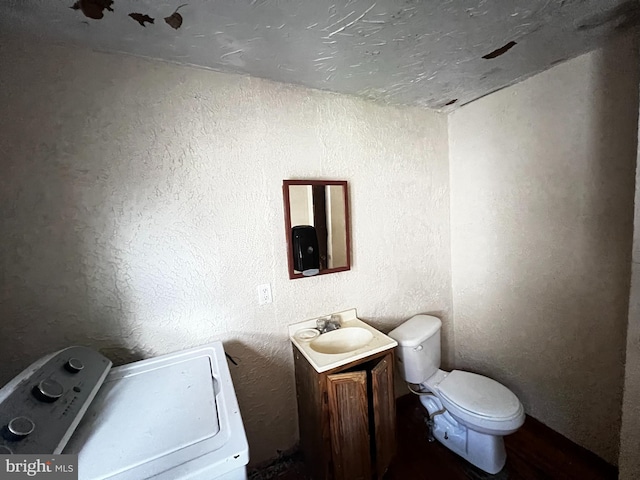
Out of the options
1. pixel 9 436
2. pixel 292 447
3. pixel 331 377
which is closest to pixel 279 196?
pixel 331 377

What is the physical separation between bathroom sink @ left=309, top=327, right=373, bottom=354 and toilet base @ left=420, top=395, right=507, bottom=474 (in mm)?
668

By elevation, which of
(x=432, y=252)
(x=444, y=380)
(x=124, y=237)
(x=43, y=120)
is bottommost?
(x=444, y=380)

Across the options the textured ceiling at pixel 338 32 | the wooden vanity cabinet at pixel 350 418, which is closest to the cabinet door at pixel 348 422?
the wooden vanity cabinet at pixel 350 418

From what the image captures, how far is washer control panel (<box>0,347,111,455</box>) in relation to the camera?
55cm

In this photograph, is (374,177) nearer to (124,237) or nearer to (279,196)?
(279,196)

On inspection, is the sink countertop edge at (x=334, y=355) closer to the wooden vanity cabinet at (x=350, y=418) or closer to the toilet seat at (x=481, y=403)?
the wooden vanity cabinet at (x=350, y=418)

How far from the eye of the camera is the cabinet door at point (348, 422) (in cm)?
112

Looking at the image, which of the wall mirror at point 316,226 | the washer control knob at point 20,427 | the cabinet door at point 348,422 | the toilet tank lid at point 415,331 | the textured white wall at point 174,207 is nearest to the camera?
the washer control knob at point 20,427

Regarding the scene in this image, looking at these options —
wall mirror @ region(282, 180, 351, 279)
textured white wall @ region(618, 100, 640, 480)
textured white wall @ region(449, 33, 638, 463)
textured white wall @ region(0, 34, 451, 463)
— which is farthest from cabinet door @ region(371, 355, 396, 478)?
textured white wall @ region(449, 33, 638, 463)

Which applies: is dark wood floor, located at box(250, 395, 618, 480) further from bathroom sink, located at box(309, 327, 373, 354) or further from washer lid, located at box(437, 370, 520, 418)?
bathroom sink, located at box(309, 327, 373, 354)

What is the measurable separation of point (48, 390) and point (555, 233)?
87.9 inches

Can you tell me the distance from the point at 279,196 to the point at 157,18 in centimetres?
81

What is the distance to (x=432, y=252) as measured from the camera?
1871 mm

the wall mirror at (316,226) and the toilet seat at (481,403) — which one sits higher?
the wall mirror at (316,226)
